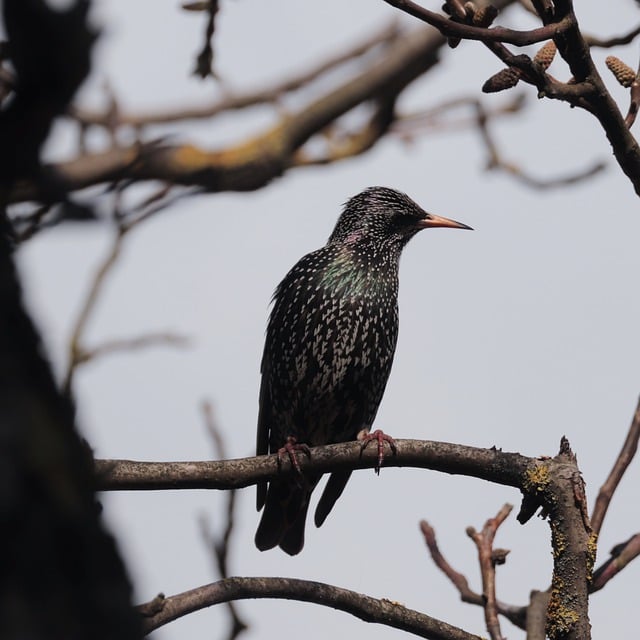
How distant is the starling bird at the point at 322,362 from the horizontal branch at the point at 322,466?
4.48ft

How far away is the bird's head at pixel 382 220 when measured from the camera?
22.4ft

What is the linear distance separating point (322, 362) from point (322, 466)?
147 centimetres

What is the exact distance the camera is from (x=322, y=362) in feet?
19.9

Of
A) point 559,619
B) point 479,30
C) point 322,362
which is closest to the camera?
point 479,30

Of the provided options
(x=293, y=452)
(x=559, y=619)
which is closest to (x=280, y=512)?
(x=293, y=452)

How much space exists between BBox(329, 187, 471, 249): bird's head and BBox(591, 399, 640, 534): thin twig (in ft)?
8.95

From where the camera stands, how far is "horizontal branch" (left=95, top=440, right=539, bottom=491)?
388 cm

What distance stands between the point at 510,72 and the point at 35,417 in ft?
7.29

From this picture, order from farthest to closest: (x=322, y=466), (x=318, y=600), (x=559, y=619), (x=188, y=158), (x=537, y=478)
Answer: (x=322, y=466), (x=537, y=478), (x=318, y=600), (x=559, y=619), (x=188, y=158)

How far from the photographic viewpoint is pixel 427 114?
3148mm

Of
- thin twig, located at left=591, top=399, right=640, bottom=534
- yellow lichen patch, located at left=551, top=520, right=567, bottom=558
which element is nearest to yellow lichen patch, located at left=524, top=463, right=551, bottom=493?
yellow lichen patch, located at left=551, top=520, right=567, bottom=558

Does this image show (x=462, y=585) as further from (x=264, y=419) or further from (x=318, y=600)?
(x=264, y=419)

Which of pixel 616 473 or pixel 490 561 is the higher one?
pixel 616 473

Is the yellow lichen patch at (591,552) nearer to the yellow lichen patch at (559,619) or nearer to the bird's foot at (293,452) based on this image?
the yellow lichen patch at (559,619)
